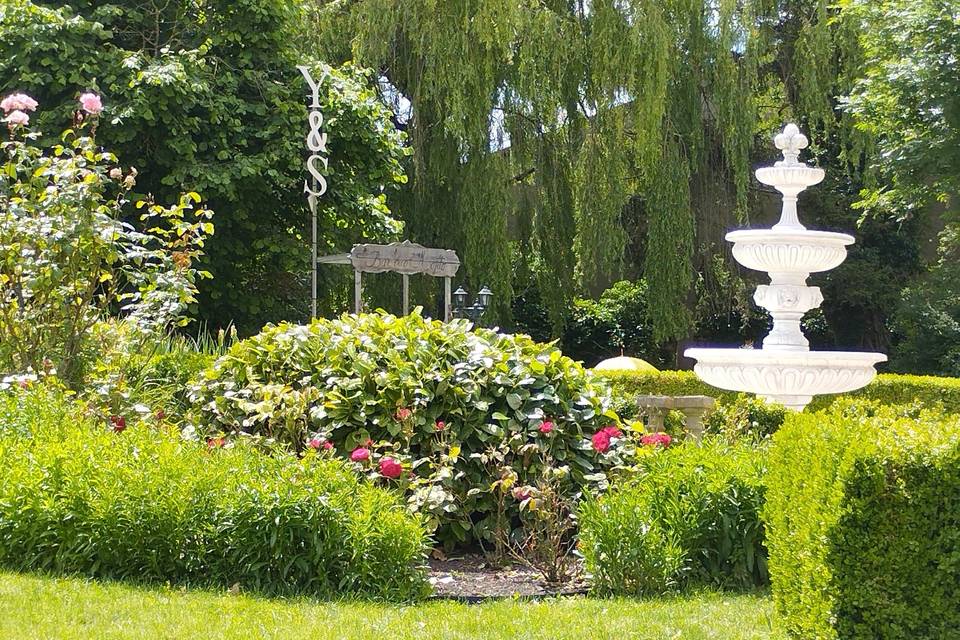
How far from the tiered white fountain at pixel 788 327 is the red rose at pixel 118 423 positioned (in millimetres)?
3674

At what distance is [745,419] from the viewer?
8.55 metres

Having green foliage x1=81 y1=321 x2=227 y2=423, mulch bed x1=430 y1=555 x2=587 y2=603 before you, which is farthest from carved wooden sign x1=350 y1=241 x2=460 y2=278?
mulch bed x1=430 y1=555 x2=587 y2=603

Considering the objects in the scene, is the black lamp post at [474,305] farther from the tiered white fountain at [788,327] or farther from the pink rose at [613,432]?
the pink rose at [613,432]

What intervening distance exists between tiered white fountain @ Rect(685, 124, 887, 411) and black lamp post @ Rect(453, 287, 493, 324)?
780 centimetres

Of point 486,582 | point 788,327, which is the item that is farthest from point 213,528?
point 788,327

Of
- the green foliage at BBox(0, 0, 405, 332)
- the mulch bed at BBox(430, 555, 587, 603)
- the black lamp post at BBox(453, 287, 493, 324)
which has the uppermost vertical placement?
the green foliage at BBox(0, 0, 405, 332)

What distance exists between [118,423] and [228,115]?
311 inches

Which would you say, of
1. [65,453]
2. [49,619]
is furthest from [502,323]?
[49,619]

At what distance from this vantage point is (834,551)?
11.7ft

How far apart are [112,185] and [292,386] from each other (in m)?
7.91

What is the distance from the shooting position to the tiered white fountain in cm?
680

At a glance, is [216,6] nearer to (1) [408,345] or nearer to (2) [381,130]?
(2) [381,130]

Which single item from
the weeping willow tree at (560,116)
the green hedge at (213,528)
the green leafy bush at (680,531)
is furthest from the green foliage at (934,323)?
the green hedge at (213,528)

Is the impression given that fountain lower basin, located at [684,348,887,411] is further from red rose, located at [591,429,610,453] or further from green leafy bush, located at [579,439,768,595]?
green leafy bush, located at [579,439,768,595]
